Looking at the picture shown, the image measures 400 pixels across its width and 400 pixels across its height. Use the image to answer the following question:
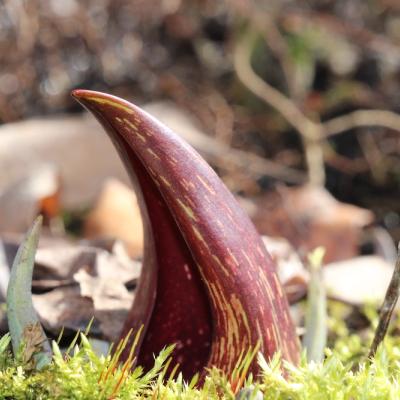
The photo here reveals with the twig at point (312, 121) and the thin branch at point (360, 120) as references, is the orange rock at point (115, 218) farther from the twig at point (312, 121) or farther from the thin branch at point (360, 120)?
the thin branch at point (360, 120)

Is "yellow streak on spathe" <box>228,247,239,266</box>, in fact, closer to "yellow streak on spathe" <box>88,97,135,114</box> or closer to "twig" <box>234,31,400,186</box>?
"yellow streak on spathe" <box>88,97,135,114</box>

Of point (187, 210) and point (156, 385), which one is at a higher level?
point (187, 210)

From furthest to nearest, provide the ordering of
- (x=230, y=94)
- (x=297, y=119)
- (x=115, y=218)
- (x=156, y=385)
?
1. (x=230, y=94)
2. (x=297, y=119)
3. (x=115, y=218)
4. (x=156, y=385)

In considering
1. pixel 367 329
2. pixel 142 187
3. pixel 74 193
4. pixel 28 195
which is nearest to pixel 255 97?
pixel 74 193

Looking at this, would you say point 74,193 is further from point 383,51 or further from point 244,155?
point 383,51

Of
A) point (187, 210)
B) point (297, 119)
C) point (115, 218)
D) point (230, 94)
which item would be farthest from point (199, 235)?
point (230, 94)

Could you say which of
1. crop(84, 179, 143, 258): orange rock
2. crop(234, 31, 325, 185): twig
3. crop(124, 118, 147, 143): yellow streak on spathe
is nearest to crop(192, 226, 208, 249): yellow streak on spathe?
crop(124, 118, 147, 143): yellow streak on spathe

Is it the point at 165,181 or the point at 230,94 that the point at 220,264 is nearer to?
the point at 165,181
